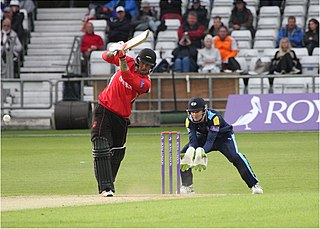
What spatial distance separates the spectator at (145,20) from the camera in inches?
1136

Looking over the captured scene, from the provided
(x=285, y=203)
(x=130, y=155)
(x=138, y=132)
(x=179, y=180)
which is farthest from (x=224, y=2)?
(x=285, y=203)

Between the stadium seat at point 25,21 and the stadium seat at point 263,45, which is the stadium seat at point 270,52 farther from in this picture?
the stadium seat at point 25,21

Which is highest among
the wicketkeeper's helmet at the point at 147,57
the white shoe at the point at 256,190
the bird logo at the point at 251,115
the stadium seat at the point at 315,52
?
the wicketkeeper's helmet at the point at 147,57

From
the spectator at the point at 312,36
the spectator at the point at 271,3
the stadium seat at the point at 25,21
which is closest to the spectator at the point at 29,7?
the stadium seat at the point at 25,21

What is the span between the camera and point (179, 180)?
14617 millimetres

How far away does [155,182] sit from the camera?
53.1ft

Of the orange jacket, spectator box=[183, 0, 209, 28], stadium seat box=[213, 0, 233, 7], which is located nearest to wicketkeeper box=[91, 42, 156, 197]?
the orange jacket

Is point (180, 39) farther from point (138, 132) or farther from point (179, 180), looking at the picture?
point (179, 180)

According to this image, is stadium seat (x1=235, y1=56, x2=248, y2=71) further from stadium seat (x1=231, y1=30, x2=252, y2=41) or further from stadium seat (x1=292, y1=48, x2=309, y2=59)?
stadium seat (x1=292, y1=48, x2=309, y2=59)

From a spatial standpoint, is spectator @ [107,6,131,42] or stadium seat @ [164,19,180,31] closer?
spectator @ [107,6,131,42]

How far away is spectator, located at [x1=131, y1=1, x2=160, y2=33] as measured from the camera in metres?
28.9

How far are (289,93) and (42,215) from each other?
1381 cm

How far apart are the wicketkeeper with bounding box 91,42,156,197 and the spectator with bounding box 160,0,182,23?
635 inches

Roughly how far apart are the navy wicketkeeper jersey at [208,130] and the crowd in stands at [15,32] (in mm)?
13956
